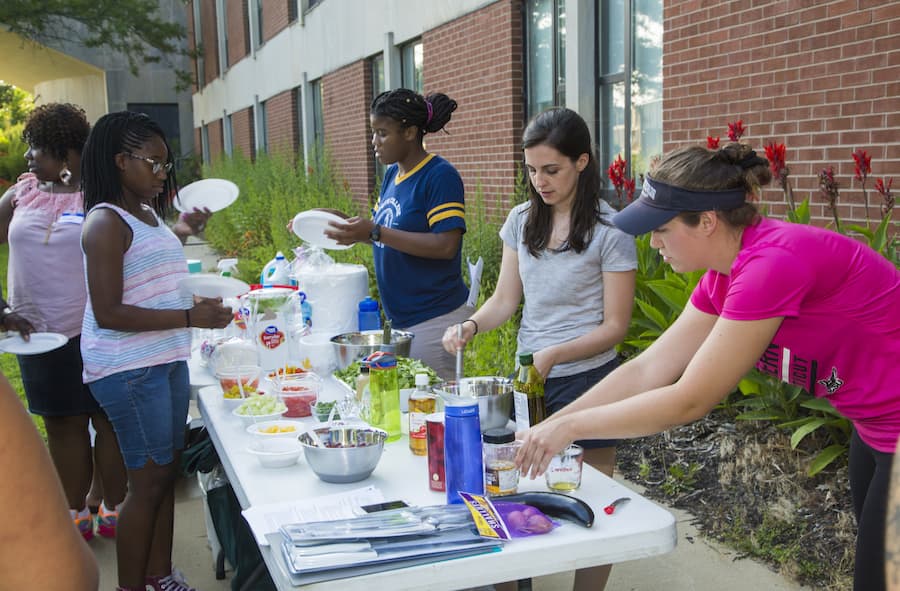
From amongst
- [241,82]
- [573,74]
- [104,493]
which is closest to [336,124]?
[573,74]

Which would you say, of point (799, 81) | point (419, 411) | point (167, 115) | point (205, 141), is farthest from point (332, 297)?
point (167, 115)

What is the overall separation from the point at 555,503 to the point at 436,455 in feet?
1.17

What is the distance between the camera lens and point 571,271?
10.2ft

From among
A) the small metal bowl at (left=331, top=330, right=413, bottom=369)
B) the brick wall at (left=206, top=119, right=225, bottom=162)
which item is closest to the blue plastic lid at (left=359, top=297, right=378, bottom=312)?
the small metal bowl at (left=331, top=330, right=413, bottom=369)

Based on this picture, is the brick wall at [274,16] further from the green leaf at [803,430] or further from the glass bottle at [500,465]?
the glass bottle at [500,465]

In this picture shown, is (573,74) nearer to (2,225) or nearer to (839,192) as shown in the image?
(839,192)

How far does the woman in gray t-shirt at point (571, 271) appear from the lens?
3076 mm

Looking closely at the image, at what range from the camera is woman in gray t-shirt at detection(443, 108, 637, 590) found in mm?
3076

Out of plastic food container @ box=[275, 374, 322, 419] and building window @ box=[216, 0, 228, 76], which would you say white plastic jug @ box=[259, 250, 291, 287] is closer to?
plastic food container @ box=[275, 374, 322, 419]

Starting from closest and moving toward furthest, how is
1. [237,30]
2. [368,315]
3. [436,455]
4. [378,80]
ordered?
[436,455], [368,315], [378,80], [237,30]

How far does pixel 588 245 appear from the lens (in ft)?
10.1

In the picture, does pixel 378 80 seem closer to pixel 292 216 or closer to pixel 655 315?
pixel 292 216

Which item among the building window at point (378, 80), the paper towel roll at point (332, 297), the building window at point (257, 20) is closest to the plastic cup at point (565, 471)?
the paper towel roll at point (332, 297)

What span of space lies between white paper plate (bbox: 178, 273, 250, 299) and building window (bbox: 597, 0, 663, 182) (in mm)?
4411
